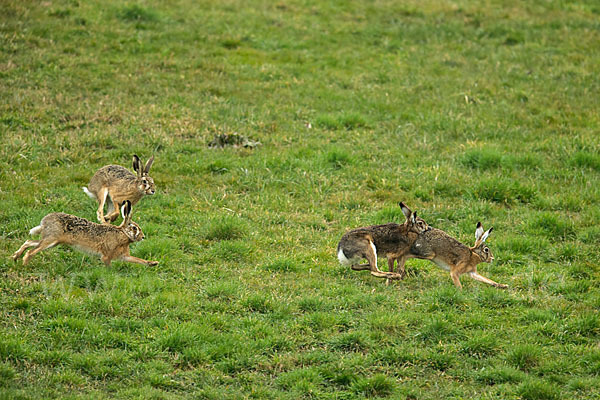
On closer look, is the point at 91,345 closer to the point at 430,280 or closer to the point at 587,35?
the point at 430,280

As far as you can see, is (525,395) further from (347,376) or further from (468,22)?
(468,22)

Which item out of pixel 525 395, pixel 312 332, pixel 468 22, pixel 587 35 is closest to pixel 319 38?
pixel 468 22

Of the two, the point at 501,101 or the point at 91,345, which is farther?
the point at 501,101

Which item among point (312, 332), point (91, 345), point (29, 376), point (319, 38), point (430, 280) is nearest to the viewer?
point (29, 376)

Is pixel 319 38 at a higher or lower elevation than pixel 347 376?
higher

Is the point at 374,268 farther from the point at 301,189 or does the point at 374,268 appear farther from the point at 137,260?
the point at 301,189

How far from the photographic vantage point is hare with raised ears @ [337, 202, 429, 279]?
34.2 feet

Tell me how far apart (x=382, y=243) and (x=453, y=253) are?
95 cm

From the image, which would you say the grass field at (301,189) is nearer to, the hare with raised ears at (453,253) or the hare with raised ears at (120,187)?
the hare with raised ears at (453,253)

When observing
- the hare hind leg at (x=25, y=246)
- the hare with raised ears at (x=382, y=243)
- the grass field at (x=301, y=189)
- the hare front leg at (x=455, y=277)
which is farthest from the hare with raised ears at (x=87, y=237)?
the hare front leg at (x=455, y=277)

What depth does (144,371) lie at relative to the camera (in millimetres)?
8172

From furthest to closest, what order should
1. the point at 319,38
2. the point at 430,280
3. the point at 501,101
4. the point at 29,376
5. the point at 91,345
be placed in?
the point at 319,38, the point at 501,101, the point at 430,280, the point at 91,345, the point at 29,376

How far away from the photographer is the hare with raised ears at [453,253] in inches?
413

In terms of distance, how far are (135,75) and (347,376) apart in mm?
11336
